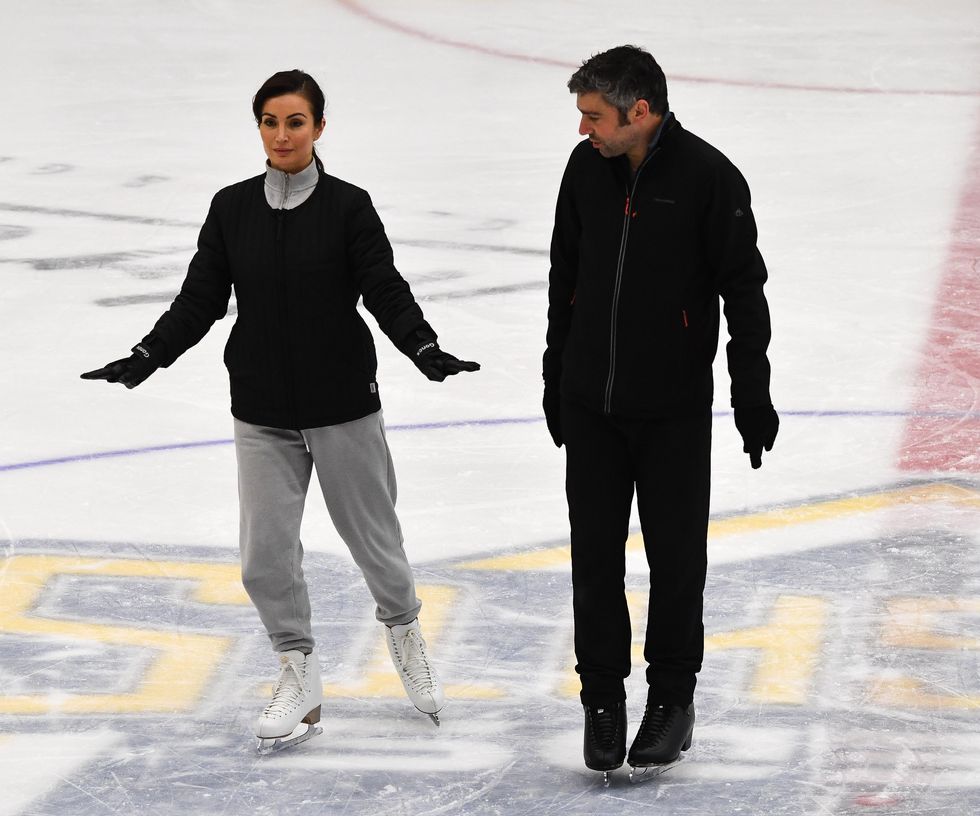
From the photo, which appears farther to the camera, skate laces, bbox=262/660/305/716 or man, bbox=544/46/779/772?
skate laces, bbox=262/660/305/716

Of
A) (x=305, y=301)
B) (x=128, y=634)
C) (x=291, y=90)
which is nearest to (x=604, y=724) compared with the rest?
(x=305, y=301)

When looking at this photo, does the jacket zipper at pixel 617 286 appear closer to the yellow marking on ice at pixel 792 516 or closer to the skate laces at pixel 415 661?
the skate laces at pixel 415 661

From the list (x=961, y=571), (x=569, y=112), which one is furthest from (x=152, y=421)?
(x=569, y=112)

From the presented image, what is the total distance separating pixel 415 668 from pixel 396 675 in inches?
9.6

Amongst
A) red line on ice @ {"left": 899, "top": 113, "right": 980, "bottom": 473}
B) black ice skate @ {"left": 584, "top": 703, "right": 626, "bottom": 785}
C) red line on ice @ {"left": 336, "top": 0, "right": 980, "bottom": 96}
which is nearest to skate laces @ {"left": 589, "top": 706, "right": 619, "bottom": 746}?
black ice skate @ {"left": 584, "top": 703, "right": 626, "bottom": 785}

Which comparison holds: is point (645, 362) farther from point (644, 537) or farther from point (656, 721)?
point (656, 721)

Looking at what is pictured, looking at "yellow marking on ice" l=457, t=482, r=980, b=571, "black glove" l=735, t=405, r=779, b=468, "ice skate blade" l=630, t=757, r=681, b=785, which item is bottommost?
"ice skate blade" l=630, t=757, r=681, b=785

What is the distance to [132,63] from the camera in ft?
36.0

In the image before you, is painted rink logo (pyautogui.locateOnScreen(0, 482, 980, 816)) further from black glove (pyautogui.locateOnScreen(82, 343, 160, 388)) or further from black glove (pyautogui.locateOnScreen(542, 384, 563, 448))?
black glove (pyautogui.locateOnScreen(82, 343, 160, 388))

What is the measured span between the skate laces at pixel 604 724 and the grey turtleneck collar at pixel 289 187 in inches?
45.7

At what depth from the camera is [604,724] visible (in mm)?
3455

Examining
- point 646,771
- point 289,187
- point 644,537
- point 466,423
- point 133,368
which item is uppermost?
point 289,187

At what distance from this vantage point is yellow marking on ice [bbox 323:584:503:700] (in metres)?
3.82

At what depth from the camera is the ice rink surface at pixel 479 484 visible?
349 cm
